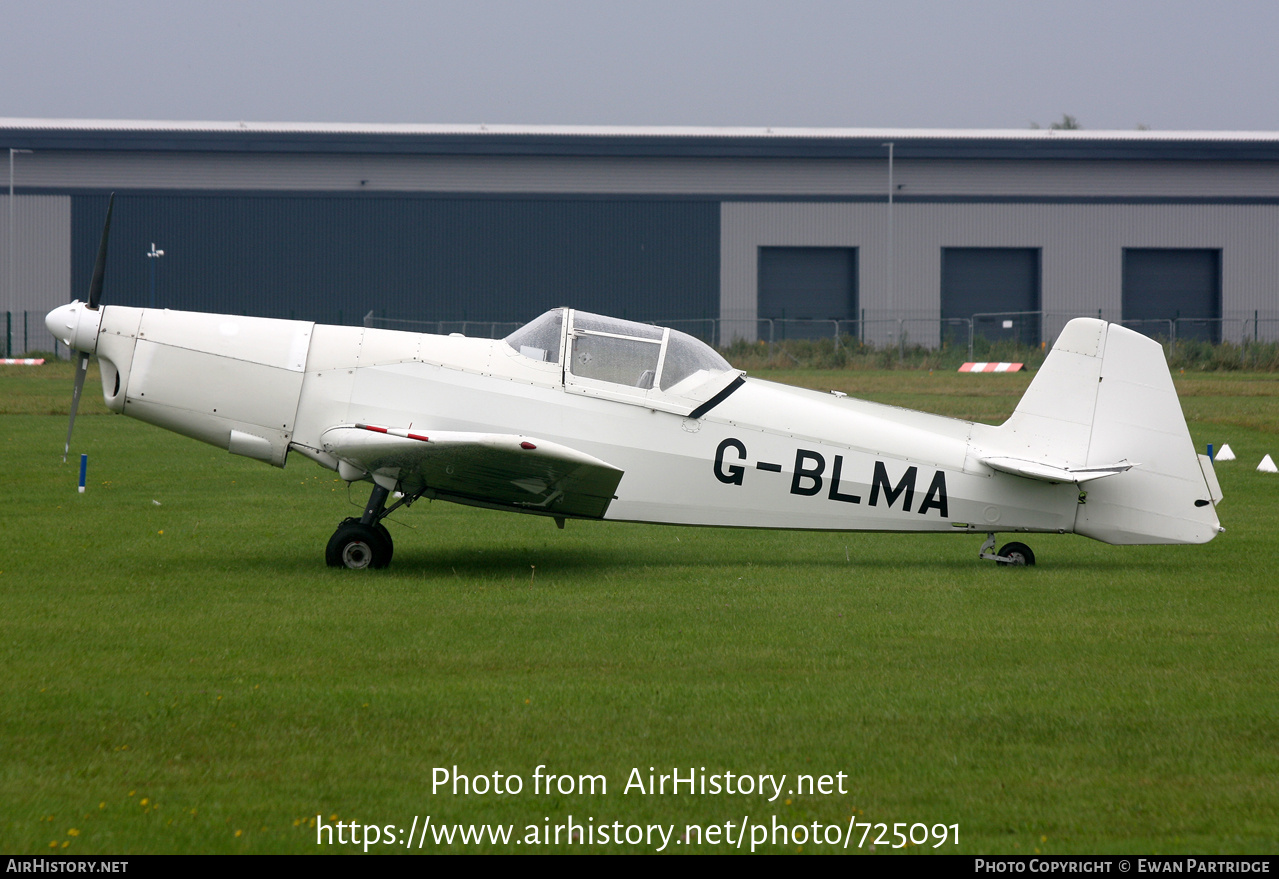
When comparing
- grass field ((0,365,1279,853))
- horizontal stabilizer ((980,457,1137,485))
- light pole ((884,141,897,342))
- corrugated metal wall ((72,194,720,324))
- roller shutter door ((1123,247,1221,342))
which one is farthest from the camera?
roller shutter door ((1123,247,1221,342))

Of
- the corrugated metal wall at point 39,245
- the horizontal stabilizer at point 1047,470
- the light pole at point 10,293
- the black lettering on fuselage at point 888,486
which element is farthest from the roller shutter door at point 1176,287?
the black lettering on fuselage at point 888,486

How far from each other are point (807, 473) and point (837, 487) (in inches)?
10.7

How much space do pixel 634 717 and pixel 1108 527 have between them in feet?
19.1

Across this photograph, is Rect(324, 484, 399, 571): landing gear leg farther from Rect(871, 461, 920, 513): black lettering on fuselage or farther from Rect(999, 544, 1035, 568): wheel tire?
Rect(999, 544, 1035, 568): wheel tire

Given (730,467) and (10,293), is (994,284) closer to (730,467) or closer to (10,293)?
(10,293)

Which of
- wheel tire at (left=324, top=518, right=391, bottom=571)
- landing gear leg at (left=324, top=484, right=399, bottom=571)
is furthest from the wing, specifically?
wheel tire at (left=324, top=518, right=391, bottom=571)

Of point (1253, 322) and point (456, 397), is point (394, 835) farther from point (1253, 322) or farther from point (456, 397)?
point (1253, 322)

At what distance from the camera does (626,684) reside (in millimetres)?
6500

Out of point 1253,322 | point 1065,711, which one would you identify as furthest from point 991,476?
point 1253,322

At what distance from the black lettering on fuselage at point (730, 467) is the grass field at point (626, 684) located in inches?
31.1

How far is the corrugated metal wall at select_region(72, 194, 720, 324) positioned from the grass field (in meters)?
37.7

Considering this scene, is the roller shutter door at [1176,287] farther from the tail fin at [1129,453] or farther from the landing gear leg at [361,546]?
the landing gear leg at [361,546]

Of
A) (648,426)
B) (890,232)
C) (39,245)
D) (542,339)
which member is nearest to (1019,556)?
(648,426)

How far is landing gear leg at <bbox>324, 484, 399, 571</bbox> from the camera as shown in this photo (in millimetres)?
9938
